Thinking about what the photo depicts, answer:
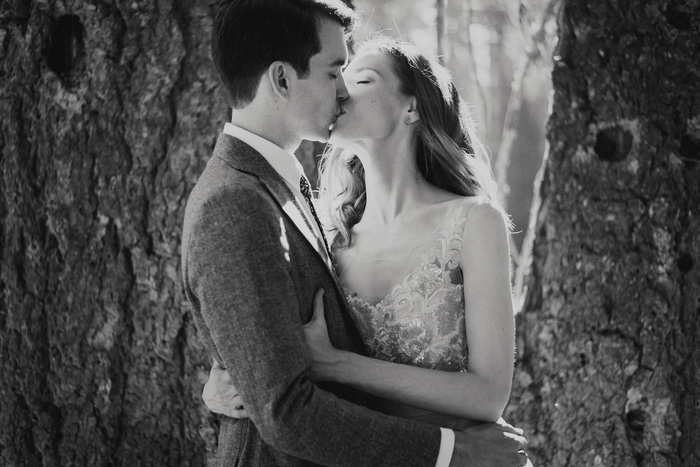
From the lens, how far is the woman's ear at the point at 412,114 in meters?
2.88

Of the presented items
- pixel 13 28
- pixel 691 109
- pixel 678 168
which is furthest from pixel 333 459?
pixel 13 28

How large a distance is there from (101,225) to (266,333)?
4.60 feet

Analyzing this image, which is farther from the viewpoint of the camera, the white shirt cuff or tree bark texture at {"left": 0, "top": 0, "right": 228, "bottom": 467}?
tree bark texture at {"left": 0, "top": 0, "right": 228, "bottom": 467}

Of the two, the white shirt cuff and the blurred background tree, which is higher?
the blurred background tree

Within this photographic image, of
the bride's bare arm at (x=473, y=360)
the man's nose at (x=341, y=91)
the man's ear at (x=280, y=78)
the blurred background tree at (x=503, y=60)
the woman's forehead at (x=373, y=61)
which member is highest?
the blurred background tree at (x=503, y=60)

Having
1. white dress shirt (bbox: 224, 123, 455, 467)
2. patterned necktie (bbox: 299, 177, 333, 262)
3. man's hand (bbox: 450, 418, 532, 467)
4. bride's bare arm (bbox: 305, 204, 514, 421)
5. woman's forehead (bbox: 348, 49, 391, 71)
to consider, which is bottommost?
man's hand (bbox: 450, 418, 532, 467)

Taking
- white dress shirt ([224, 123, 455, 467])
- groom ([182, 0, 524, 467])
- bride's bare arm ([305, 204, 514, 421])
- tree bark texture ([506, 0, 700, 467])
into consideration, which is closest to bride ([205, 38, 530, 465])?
bride's bare arm ([305, 204, 514, 421])

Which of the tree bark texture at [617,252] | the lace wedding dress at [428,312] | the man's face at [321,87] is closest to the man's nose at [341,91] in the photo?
the man's face at [321,87]

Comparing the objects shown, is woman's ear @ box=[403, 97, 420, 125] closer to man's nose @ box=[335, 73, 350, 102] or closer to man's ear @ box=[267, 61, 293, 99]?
man's nose @ box=[335, 73, 350, 102]

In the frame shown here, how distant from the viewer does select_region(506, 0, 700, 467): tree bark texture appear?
2875mm

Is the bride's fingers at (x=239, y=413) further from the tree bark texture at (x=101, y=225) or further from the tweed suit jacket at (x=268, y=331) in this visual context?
the tree bark texture at (x=101, y=225)

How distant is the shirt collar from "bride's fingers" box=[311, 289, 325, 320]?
336mm

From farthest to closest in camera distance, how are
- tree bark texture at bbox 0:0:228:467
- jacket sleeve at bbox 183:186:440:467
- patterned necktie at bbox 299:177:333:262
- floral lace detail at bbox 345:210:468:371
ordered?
1. tree bark texture at bbox 0:0:228:467
2. floral lace detail at bbox 345:210:468:371
3. patterned necktie at bbox 299:177:333:262
4. jacket sleeve at bbox 183:186:440:467

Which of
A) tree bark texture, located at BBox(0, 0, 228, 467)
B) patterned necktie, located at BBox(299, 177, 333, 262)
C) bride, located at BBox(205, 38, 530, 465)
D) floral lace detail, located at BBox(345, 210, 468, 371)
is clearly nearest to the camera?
bride, located at BBox(205, 38, 530, 465)
